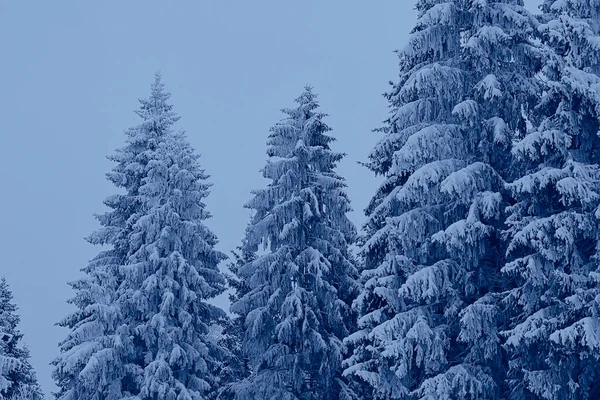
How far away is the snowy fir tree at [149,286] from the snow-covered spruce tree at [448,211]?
9.58m

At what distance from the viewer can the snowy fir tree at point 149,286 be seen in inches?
1102

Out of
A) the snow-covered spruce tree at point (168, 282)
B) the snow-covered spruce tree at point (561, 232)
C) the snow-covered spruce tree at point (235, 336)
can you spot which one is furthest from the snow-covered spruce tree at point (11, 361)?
the snow-covered spruce tree at point (561, 232)

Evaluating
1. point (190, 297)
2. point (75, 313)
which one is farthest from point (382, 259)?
point (75, 313)

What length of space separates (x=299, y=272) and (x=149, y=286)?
5.57 m

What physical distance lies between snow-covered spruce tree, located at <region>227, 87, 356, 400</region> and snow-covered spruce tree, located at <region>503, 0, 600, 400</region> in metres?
8.98

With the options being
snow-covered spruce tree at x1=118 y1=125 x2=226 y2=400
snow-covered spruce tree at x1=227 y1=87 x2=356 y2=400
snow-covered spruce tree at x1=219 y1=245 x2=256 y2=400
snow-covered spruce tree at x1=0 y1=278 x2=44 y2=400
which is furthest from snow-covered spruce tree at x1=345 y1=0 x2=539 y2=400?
snow-covered spruce tree at x1=0 y1=278 x2=44 y2=400

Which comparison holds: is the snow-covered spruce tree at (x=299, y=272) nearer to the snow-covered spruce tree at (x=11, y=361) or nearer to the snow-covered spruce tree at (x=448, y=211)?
the snow-covered spruce tree at (x=448, y=211)

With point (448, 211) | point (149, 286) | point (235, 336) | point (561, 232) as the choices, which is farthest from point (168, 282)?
point (561, 232)

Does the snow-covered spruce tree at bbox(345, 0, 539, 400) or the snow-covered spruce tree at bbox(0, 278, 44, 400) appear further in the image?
the snow-covered spruce tree at bbox(0, 278, 44, 400)

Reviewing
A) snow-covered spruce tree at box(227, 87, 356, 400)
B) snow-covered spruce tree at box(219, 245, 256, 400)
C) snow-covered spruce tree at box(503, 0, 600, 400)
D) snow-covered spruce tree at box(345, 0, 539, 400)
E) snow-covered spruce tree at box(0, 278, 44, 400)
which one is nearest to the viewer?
snow-covered spruce tree at box(503, 0, 600, 400)

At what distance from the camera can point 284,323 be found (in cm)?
2542

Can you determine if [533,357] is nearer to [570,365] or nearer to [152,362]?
[570,365]

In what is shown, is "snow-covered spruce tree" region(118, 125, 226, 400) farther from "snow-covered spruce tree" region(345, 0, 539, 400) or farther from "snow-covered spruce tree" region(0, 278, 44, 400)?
"snow-covered spruce tree" region(345, 0, 539, 400)

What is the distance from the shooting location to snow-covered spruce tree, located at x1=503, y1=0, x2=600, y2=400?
1620 centimetres
